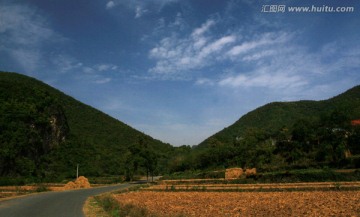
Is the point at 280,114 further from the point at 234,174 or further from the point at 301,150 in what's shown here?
the point at 234,174

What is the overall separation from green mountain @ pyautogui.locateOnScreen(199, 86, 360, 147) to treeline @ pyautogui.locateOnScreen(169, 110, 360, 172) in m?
21.2

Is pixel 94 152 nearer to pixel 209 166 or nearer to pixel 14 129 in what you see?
pixel 14 129

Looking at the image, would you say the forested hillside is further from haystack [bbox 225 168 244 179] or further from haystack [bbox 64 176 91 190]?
haystack [bbox 64 176 91 190]

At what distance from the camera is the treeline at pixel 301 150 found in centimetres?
6131

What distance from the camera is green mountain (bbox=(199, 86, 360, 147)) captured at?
112750 millimetres

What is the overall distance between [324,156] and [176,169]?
5377 centimetres

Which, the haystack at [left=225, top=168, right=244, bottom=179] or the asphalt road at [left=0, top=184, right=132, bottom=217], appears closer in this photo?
the asphalt road at [left=0, top=184, right=132, bottom=217]

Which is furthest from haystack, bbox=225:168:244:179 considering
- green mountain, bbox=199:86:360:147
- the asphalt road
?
green mountain, bbox=199:86:360:147

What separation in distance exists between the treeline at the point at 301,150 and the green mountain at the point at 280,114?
835 inches

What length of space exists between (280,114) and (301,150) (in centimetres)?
6150

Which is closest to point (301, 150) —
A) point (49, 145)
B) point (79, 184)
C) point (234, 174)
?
point (234, 174)

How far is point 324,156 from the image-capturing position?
210 feet

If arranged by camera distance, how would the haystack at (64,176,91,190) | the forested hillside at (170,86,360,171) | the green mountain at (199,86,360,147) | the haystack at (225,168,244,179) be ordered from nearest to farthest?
the haystack at (64,176,91,190) < the haystack at (225,168,244,179) < the forested hillside at (170,86,360,171) < the green mountain at (199,86,360,147)

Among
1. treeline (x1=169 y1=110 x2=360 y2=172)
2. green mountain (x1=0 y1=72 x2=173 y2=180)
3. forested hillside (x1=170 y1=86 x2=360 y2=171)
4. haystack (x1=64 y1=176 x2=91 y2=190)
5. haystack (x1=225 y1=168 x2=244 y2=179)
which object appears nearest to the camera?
haystack (x1=64 y1=176 x2=91 y2=190)
